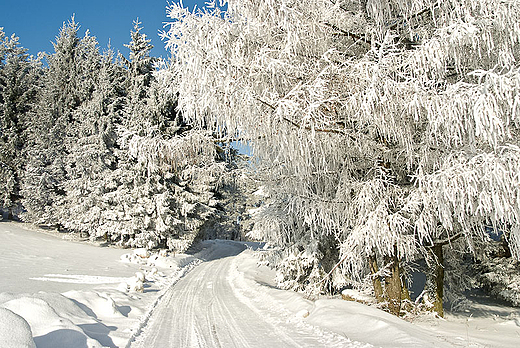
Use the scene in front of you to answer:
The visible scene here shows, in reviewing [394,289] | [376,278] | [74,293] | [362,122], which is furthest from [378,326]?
[74,293]

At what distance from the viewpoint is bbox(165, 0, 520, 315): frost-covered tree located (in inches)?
148

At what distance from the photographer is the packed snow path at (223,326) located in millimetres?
4664

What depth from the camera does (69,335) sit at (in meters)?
3.79

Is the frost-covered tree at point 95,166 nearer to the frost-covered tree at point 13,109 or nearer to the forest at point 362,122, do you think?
the frost-covered tree at point 13,109

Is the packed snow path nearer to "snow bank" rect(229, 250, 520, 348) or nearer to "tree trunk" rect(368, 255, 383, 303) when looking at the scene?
"snow bank" rect(229, 250, 520, 348)

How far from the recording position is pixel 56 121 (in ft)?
81.4

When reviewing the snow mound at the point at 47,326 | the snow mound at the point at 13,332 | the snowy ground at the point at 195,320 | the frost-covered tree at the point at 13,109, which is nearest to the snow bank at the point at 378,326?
the snowy ground at the point at 195,320

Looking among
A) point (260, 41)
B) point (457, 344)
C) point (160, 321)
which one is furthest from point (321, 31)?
point (160, 321)

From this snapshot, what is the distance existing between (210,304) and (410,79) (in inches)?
260

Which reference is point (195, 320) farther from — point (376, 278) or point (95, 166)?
point (95, 166)

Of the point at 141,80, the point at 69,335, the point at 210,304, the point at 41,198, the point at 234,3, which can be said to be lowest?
the point at 210,304

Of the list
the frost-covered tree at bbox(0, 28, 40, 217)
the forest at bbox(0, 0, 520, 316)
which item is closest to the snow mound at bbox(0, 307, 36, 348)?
the forest at bbox(0, 0, 520, 316)

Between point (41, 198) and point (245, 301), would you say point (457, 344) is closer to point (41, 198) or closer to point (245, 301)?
point (245, 301)

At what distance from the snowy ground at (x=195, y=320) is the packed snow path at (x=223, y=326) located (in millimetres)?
15
